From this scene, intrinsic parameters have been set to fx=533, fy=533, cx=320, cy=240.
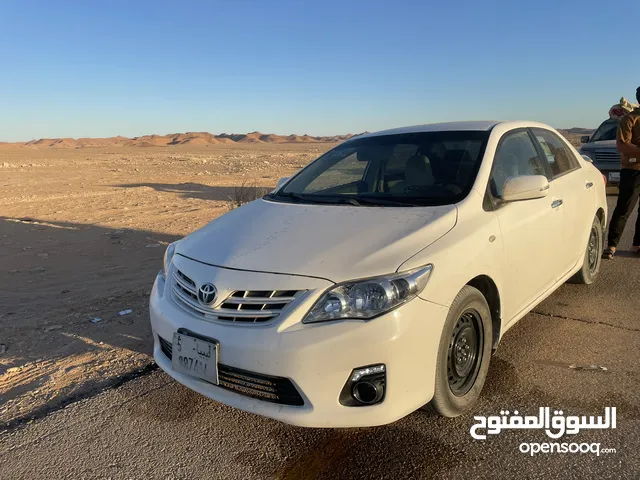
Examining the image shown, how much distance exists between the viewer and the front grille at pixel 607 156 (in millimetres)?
10961

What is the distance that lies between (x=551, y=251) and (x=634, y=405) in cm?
126

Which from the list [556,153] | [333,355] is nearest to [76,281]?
[333,355]

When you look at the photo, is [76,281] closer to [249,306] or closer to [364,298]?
[249,306]

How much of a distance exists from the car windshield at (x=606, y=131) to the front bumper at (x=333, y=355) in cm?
1139

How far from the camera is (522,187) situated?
338 cm

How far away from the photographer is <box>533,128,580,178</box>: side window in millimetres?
4509

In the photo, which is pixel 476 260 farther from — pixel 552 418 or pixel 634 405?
pixel 634 405

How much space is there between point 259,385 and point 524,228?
6.81ft

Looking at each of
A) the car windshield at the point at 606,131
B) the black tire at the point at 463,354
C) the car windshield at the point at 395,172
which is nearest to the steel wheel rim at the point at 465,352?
the black tire at the point at 463,354

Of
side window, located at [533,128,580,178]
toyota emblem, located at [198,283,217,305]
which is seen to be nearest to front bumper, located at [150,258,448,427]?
toyota emblem, located at [198,283,217,305]

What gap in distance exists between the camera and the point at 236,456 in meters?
2.80

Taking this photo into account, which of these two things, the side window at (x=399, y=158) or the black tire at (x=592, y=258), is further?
the black tire at (x=592, y=258)

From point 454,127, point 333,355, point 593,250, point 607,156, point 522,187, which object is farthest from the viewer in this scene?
point 607,156

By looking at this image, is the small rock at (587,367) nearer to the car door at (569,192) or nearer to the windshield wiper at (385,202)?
the car door at (569,192)
